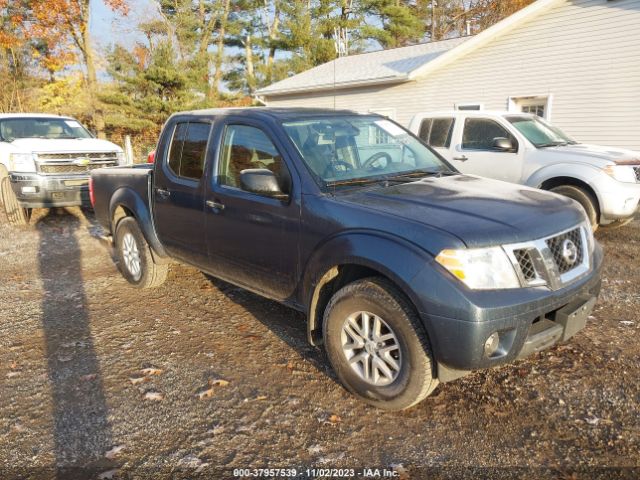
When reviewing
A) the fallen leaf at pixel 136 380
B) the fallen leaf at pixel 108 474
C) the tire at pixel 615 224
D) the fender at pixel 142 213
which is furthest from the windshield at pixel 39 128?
the tire at pixel 615 224

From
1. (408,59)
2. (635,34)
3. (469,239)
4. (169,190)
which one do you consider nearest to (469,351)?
(469,239)

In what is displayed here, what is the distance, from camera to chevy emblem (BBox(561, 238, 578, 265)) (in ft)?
9.92

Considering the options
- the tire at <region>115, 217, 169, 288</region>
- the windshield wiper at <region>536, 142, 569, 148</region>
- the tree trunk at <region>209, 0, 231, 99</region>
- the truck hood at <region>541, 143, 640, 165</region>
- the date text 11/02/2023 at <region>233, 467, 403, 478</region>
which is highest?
the tree trunk at <region>209, 0, 231, 99</region>

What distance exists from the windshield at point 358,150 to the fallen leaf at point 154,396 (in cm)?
184

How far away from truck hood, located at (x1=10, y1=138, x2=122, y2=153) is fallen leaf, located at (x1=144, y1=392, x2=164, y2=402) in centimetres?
703

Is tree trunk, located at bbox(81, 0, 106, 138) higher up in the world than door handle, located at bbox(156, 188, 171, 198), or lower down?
higher up

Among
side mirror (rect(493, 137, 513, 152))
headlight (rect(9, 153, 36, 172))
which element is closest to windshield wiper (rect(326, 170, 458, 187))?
side mirror (rect(493, 137, 513, 152))

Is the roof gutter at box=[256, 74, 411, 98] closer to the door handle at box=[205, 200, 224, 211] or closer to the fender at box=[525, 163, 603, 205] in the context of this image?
the fender at box=[525, 163, 603, 205]

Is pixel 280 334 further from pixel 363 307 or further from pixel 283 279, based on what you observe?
pixel 363 307

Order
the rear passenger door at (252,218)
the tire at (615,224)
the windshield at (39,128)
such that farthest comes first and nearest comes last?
1. the windshield at (39,128)
2. the tire at (615,224)
3. the rear passenger door at (252,218)

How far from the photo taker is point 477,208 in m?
3.08

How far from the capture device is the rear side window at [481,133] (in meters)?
7.88

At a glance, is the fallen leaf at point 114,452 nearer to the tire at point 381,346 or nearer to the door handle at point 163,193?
the tire at point 381,346

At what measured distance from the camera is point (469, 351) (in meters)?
2.67
